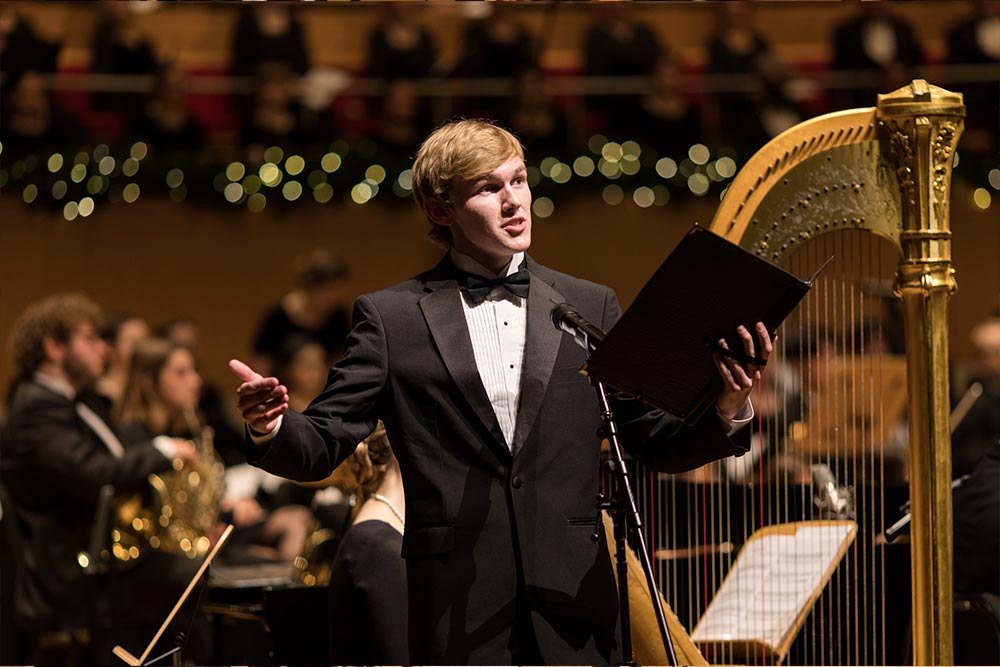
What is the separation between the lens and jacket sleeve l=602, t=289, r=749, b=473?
257 centimetres

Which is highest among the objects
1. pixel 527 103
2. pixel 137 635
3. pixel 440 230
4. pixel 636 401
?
pixel 527 103

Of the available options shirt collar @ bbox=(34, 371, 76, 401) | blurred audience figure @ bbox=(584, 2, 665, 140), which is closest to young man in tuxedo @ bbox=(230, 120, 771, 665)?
shirt collar @ bbox=(34, 371, 76, 401)

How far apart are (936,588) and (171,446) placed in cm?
308

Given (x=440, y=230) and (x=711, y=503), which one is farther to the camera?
(x=711, y=503)

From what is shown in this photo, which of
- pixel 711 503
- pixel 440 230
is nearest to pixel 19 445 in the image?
pixel 711 503

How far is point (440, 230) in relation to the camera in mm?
2803

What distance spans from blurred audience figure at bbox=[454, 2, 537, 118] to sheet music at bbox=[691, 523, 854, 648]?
5660 mm

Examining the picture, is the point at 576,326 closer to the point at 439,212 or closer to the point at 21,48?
the point at 439,212

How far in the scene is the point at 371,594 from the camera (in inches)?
122

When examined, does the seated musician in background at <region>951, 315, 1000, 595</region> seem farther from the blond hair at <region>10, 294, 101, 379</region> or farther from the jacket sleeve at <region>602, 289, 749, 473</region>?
the blond hair at <region>10, 294, 101, 379</region>

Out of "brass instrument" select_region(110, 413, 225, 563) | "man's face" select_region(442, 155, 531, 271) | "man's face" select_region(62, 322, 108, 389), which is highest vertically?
"man's face" select_region(442, 155, 531, 271)

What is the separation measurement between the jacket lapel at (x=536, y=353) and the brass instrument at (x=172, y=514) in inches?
114

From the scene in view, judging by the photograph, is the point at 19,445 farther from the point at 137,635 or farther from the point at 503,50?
the point at 503,50

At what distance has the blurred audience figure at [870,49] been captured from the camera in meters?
9.08
